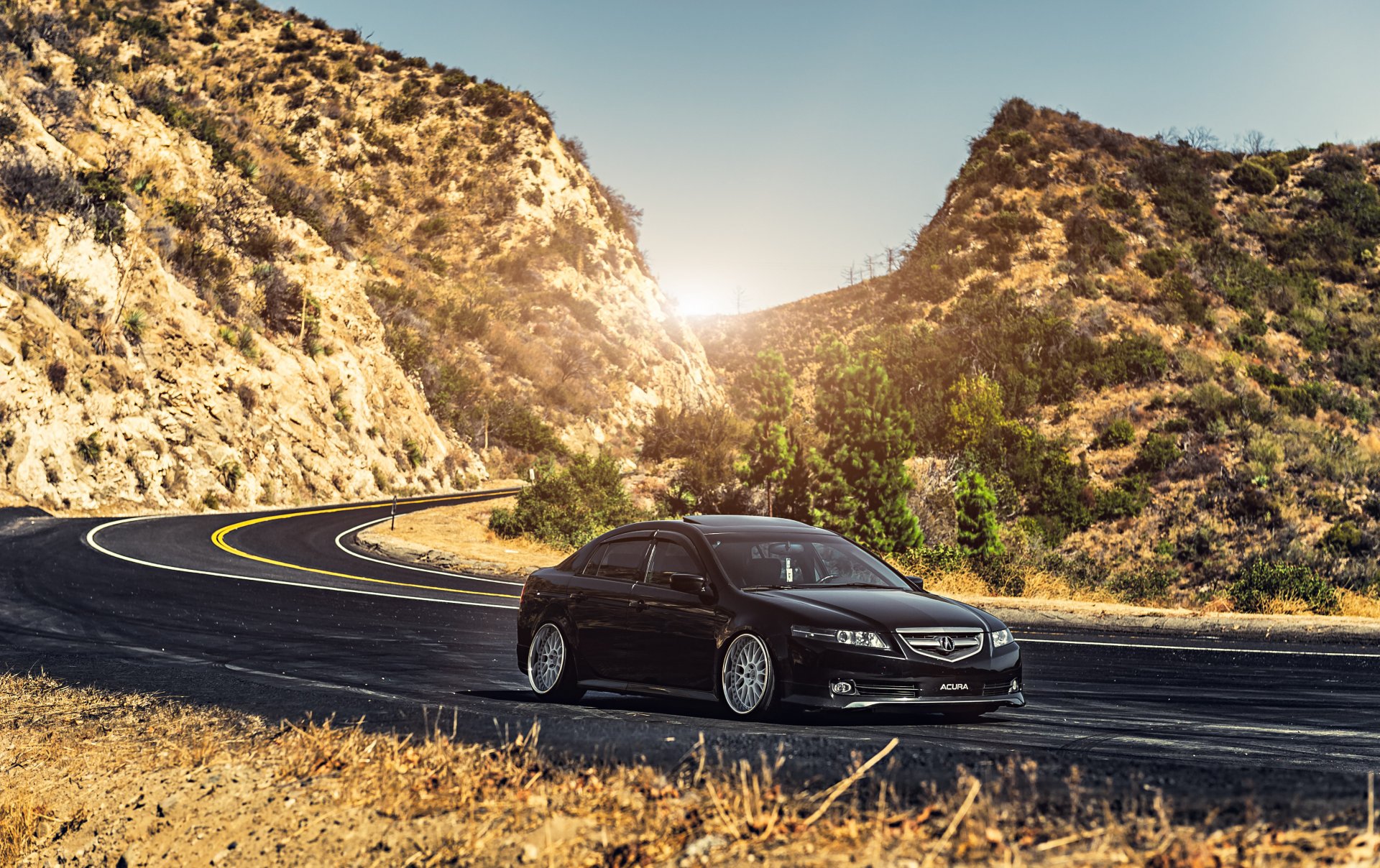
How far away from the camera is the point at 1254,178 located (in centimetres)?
6944

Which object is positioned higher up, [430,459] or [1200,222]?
[1200,222]

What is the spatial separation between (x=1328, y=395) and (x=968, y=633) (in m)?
51.4

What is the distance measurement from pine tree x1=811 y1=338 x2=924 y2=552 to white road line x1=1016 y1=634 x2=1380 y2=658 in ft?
36.4

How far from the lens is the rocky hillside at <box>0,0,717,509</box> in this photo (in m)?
38.4

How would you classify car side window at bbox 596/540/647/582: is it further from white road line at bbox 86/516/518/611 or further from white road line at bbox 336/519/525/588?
white road line at bbox 336/519/525/588

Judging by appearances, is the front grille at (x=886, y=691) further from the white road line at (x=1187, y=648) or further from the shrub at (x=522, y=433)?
the shrub at (x=522, y=433)

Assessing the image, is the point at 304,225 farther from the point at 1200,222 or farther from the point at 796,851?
the point at 796,851

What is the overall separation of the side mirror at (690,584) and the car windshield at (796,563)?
0.25 metres

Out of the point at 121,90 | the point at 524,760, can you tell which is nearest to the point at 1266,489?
the point at 524,760

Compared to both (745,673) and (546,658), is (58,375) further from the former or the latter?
(745,673)

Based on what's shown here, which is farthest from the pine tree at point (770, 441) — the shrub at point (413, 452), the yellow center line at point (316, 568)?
the shrub at point (413, 452)

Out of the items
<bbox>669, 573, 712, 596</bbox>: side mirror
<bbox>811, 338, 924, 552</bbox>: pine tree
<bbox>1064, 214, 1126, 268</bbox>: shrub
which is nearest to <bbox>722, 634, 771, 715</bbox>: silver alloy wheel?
<bbox>669, 573, 712, 596</bbox>: side mirror

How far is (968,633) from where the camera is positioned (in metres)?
7.92

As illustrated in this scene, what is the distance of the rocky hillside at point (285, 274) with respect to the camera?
38438mm
